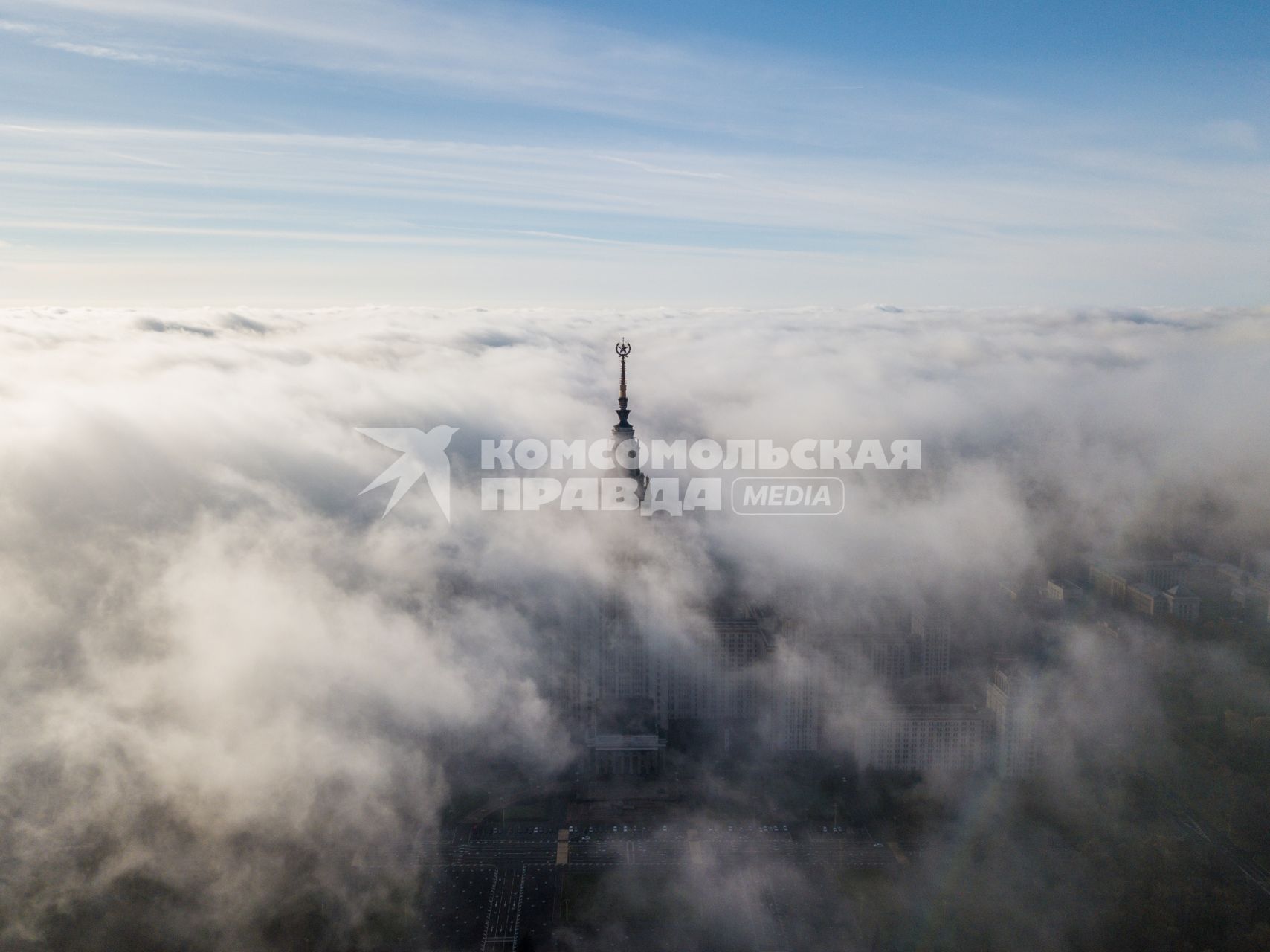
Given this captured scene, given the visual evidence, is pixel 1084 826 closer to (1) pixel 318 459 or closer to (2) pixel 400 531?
A: (2) pixel 400 531

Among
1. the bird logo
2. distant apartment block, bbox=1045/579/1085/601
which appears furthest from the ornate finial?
distant apartment block, bbox=1045/579/1085/601

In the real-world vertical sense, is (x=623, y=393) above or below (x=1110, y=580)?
above

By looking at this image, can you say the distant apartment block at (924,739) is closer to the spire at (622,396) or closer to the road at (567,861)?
the road at (567,861)

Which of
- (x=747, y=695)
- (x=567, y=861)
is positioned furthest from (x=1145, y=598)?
(x=567, y=861)

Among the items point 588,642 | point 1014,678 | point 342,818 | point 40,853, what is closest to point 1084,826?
point 1014,678

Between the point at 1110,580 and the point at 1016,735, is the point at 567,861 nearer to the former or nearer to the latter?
the point at 1016,735
